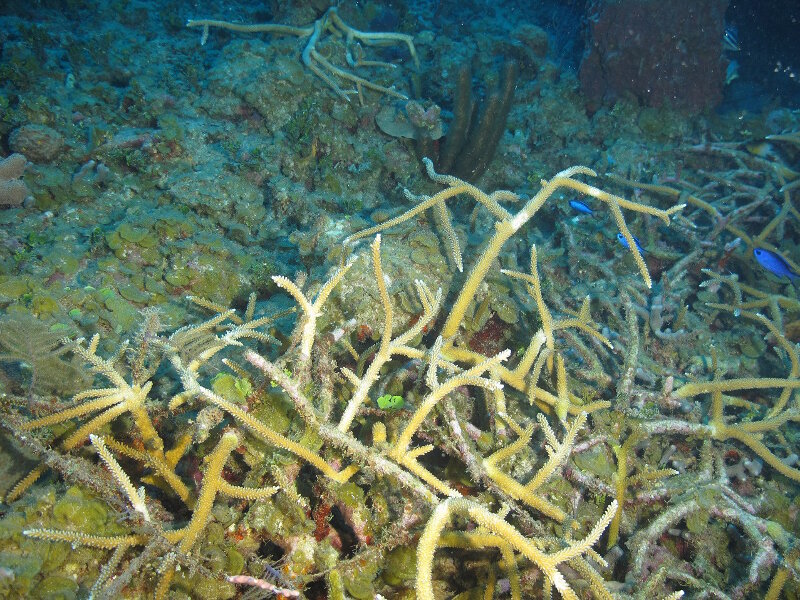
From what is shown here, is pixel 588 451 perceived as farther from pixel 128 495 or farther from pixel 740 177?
pixel 740 177

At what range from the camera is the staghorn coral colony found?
1.81m

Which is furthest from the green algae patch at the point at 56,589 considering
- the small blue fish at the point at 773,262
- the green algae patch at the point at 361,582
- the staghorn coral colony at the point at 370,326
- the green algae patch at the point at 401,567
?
the small blue fish at the point at 773,262

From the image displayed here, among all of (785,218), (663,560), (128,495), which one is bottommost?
(663,560)

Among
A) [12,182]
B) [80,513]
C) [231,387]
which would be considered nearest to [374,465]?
[231,387]

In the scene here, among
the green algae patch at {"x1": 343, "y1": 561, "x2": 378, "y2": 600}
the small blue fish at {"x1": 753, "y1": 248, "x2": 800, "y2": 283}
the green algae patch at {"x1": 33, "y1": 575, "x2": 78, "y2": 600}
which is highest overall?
the small blue fish at {"x1": 753, "y1": 248, "x2": 800, "y2": 283}

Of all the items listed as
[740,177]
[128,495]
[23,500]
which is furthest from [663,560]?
[740,177]

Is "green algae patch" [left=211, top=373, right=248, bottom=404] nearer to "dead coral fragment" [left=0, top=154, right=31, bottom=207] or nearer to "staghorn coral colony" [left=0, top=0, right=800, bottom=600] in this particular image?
"staghorn coral colony" [left=0, top=0, right=800, bottom=600]

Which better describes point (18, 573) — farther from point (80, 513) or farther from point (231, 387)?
point (231, 387)

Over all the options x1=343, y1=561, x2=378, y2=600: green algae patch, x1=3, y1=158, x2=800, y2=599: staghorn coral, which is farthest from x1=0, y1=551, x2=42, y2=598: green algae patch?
x1=343, y1=561, x2=378, y2=600: green algae patch

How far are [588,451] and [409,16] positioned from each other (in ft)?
28.1

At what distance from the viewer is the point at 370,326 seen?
9.57ft

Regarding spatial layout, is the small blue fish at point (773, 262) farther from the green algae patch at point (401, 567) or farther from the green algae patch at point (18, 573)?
the green algae patch at point (18, 573)

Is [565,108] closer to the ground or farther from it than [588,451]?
farther from it

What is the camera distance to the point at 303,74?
18.7 feet
